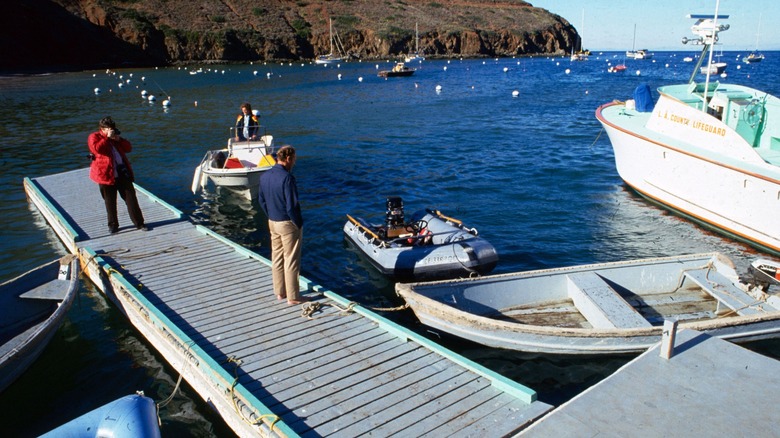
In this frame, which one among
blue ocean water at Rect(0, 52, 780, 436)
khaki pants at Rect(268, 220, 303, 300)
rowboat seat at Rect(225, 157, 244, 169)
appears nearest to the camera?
khaki pants at Rect(268, 220, 303, 300)

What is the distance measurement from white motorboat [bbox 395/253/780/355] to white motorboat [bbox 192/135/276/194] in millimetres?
8292

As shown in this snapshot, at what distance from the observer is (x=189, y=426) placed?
271 inches

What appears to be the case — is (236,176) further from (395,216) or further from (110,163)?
(395,216)

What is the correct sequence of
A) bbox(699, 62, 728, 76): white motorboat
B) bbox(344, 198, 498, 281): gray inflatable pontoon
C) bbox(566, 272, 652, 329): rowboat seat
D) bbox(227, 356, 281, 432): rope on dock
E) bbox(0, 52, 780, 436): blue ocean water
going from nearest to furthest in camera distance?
1. bbox(227, 356, 281, 432): rope on dock
2. bbox(0, 52, 780, 436): blue ocean water
3. bbox(566, 272, 652, 329): rowboat seat
4. bbox(344, 198, 498, 281): gray inflatable pontoon
5. bbox(699, 62, 728, 76): white motorboat

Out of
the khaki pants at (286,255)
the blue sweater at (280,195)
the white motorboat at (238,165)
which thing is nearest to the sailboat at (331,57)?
the white motorboat at (238,165)

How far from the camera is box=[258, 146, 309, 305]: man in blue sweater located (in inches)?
285

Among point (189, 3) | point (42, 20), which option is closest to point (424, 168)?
point (42, 20)

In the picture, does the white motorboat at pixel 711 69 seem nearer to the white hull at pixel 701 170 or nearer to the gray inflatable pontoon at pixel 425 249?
the white hull at pixel 701 170

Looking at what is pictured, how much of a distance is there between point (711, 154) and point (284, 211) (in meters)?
12.1

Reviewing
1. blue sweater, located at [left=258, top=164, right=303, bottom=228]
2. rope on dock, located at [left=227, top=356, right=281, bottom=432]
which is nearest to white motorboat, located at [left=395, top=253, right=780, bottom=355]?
blue sweater, located at [left=258, top=164, right=303, bottom=228]

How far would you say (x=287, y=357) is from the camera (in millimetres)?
6840

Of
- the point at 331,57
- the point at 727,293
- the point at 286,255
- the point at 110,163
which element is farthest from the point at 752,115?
the point at 331,57

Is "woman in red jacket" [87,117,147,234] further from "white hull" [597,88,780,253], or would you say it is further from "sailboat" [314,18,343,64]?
"sailboat" [314,18,343,64]

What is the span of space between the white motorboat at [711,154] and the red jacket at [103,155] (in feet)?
45.3
